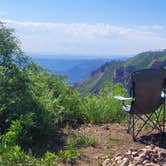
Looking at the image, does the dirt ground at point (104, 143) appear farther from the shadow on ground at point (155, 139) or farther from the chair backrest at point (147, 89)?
the chair backrest at point (147, 89)

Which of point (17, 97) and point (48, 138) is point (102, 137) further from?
point (17, 97)

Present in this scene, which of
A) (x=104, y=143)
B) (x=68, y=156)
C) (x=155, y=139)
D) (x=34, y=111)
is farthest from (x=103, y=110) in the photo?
(x=68, y=156)

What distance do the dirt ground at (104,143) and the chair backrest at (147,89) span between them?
55cm

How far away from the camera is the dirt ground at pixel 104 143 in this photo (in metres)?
6.14

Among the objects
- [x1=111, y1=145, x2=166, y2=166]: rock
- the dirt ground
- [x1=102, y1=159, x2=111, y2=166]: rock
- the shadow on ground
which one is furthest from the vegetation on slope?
the shadow on ground

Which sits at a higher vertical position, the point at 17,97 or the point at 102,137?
the point at 17,97

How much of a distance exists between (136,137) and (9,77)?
223 cm

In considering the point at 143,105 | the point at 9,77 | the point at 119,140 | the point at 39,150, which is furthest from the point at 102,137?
the point at 9,77

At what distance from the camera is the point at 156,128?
7902mm

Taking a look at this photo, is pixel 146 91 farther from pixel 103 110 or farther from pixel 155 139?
pixel 103 110

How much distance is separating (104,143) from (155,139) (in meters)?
0.88

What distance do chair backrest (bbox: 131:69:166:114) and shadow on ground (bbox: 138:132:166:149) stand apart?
42cm

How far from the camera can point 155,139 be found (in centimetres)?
735

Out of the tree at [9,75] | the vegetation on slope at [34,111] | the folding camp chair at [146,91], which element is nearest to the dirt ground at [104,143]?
the vegetation on slope at [34,111]
